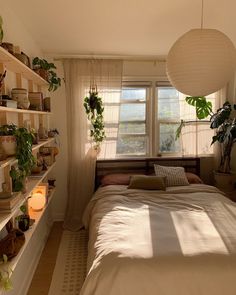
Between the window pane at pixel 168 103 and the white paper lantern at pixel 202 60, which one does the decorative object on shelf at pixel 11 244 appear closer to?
the white paper lantern at pixel 202 60

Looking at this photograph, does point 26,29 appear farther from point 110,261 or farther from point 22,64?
point 110,261

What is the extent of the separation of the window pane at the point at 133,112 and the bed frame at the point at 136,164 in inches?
24.4

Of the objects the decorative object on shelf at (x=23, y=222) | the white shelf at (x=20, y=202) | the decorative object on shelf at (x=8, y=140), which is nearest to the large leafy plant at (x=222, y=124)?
the white shelf at (x=20, y=202)

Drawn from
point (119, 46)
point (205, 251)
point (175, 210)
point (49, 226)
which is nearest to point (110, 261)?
point (205, 251)

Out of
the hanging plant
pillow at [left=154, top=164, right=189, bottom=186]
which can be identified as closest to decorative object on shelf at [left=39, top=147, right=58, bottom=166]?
the hanging plant

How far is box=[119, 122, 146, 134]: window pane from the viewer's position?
3812 millimetres

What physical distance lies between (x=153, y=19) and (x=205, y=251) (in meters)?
1.97

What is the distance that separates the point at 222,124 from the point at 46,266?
2.80 m

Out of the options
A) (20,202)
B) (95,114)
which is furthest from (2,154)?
(95,114)

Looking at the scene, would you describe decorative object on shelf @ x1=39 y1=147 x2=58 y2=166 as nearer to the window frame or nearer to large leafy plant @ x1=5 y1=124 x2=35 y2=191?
large leafy plant @ x1=5 y1=124 x2=35 y2=191

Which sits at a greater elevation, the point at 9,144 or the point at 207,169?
the point at 9,144

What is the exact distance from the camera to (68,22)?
236 cm

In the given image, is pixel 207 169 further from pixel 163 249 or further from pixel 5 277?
pixel 5 277

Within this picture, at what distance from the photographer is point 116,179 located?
3377mm
